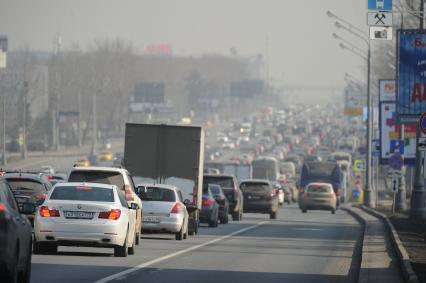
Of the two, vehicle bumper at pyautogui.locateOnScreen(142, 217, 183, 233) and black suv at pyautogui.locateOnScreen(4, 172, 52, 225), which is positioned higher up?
black suv at pyautogui.locateOnScreen(4, 172, 52, 225)

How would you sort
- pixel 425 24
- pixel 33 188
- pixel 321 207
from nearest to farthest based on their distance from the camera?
pixel 33 188 → pixel 425 24 → pixel 321 207

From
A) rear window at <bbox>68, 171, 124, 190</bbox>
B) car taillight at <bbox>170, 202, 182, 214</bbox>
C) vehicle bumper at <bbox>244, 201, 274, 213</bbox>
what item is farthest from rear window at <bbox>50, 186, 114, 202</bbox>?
vehicle bumper at <bbox>244, 201, 274, 213</bbox>

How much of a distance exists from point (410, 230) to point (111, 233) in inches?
725

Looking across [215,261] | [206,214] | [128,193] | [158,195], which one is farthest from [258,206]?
[215,261]

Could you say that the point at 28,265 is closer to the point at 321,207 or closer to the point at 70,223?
the point at 70,223

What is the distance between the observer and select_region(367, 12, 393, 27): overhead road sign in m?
47.6

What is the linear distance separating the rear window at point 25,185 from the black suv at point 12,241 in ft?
52.4

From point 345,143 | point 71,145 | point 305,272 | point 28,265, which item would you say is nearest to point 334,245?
point 305,272

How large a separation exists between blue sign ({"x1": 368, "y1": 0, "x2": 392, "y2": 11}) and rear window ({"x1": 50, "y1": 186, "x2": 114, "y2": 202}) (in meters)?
22.5

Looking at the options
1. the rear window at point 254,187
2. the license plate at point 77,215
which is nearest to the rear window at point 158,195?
the license plate at point 77,215

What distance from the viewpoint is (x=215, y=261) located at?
2728 cm

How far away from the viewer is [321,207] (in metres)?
74.0

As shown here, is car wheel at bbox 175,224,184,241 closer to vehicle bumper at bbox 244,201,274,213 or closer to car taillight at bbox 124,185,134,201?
car taillight at bbox 124,185,134,201

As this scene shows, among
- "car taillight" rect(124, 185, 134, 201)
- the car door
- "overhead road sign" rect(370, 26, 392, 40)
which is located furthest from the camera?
"overhead road sign" rect(370, 26, 392, 40)
